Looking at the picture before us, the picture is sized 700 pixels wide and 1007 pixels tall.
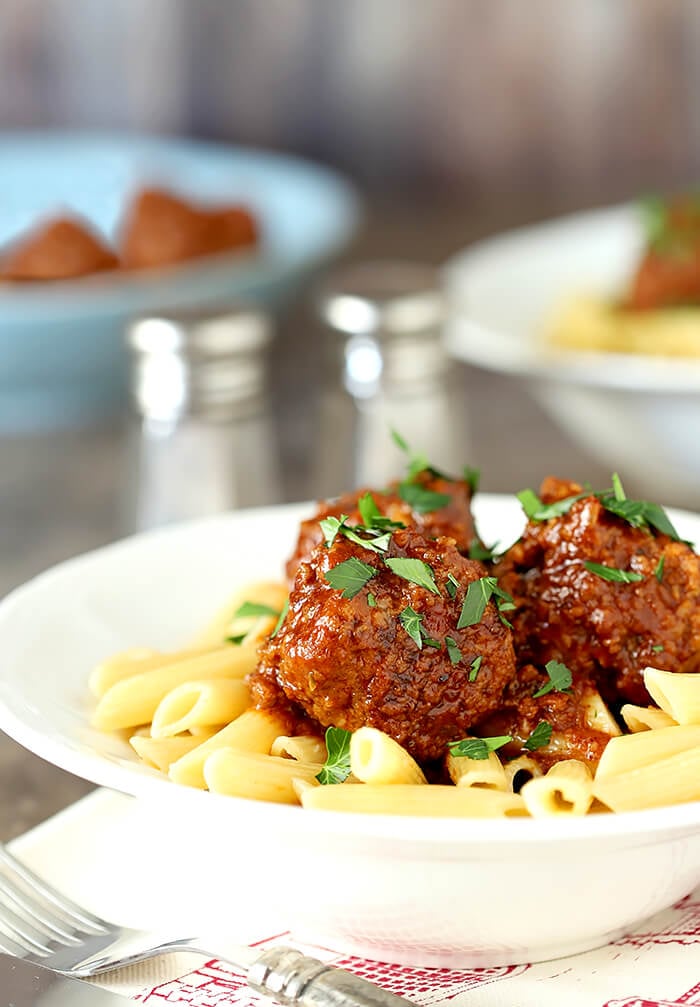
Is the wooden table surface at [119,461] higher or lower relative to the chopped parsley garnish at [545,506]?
lower

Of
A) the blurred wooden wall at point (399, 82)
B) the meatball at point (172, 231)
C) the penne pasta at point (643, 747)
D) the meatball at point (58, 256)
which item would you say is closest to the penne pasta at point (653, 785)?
the penne pasta at point (643, 747)

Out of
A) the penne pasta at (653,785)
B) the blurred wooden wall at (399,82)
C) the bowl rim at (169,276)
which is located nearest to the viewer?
the penne pasta at (653,785)

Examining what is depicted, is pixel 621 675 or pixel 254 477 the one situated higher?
pixel 621 675

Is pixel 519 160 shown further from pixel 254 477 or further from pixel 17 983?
pixel 17 983

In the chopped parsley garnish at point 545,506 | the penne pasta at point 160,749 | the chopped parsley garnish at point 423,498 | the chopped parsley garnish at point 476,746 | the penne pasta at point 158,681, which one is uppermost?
the chopped parsley garnish at point 545,506

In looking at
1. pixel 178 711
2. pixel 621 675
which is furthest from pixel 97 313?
pixel 621 675

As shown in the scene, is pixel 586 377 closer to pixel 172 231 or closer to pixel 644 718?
pixel 644 718

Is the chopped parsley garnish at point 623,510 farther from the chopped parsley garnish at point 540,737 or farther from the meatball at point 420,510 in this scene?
the chopped parsley garnish at point 540,737

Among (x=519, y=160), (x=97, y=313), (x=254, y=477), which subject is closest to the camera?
(x=254, y=477)
